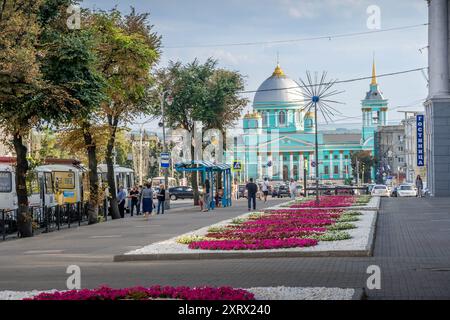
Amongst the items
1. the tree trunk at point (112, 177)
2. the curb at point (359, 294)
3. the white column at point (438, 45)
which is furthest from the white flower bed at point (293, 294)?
the white column at point (438, 45)

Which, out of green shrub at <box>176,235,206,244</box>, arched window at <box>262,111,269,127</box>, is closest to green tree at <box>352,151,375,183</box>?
arched window at <box>262,111,269,127</box>

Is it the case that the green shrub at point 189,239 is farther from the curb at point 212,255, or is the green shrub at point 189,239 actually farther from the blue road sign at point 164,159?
the blue road sign at point 164,159

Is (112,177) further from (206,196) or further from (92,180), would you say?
(206,196)

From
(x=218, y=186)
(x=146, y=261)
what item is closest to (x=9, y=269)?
(x=146, y=261)

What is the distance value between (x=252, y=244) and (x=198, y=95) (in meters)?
42.6

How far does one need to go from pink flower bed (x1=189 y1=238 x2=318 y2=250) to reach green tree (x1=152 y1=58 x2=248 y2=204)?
41.9 metres

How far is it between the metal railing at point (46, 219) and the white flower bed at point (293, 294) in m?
16.9

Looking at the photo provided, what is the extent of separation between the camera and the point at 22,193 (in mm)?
31234

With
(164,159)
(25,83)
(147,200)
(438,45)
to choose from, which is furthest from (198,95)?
(25,83)

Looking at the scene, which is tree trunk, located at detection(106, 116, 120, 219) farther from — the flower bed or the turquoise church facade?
the turquoise church facade

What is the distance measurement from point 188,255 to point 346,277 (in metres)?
5.48

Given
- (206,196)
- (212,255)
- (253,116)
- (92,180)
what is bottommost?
(212,255)

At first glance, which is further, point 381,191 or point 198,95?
point 381,191
